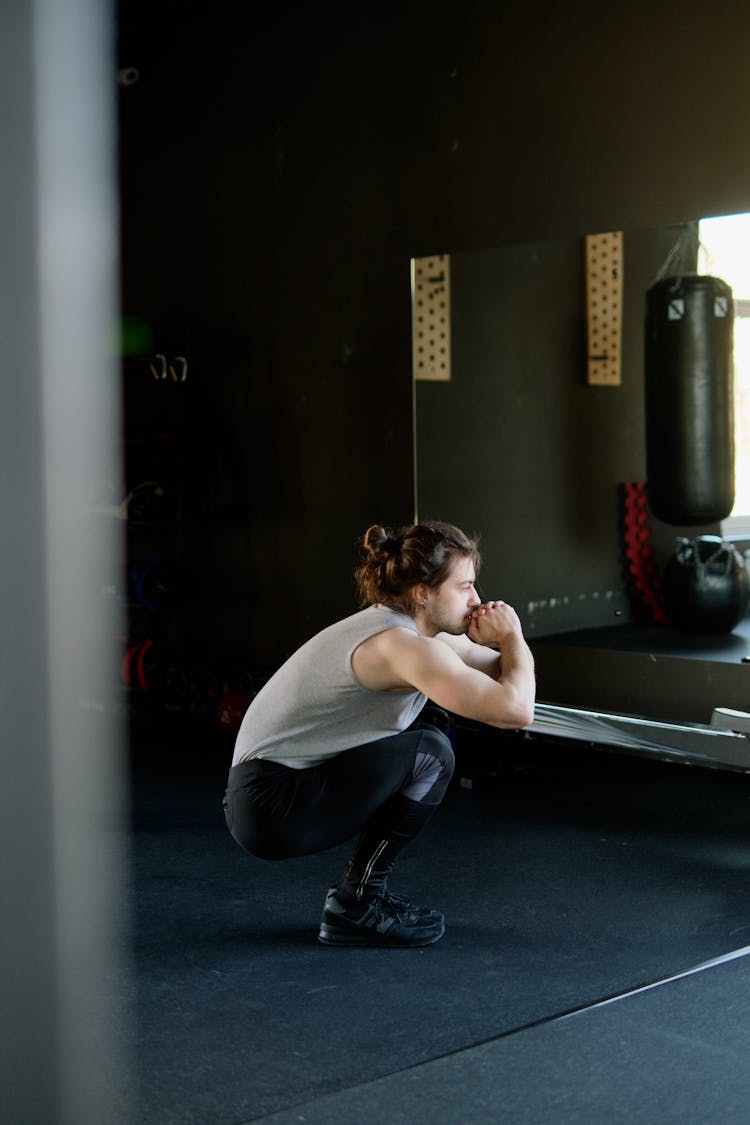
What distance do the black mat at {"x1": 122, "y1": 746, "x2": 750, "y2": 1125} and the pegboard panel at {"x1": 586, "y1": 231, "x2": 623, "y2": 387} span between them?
5.98 ft

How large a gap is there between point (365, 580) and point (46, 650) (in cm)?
196

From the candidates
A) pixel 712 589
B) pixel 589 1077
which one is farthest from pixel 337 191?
pixel 589 1077

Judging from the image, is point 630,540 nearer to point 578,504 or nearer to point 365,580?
point 578,504

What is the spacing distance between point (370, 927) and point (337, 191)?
119 inches

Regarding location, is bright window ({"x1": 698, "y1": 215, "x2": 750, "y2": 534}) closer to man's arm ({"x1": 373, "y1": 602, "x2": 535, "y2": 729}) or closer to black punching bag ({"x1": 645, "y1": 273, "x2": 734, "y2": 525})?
black punching bag ({"x1": 645, "y1": 273, "x2": 734, "y2": 525})

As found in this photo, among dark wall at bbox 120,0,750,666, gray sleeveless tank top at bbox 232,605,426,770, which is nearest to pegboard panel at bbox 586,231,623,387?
dark wall at bbox 120,0,750,666

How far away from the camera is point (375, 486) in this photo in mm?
4695

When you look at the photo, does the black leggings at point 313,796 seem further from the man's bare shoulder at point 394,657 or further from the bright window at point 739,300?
the bright window at point 739,300

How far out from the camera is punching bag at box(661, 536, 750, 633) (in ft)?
15.5

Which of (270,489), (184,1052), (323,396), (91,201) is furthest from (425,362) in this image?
(91,201)

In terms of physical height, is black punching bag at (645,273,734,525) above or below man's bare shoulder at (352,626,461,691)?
above

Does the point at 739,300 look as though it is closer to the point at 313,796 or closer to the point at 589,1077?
the point at 313,796

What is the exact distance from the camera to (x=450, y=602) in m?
2.52

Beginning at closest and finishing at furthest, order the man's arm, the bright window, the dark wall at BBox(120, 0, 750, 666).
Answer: the man's arm
the dark wall at BBox(120, 0, 750, 666)
the bright window
